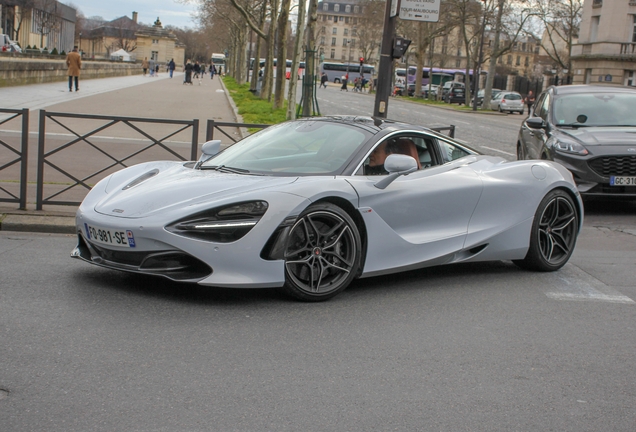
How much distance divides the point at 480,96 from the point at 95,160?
66694mm

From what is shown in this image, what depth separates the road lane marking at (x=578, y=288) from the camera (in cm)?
589

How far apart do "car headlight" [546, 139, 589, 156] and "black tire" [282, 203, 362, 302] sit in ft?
18.6

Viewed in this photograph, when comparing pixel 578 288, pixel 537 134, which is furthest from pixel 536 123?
pixel 578 288

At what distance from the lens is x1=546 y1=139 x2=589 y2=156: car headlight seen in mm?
10039

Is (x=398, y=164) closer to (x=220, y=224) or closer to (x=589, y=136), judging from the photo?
(x=220, y=224)

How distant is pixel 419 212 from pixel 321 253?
96 cm

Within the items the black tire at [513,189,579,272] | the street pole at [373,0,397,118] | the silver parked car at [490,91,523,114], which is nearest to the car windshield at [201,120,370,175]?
the black tire at [513,189,579,272]

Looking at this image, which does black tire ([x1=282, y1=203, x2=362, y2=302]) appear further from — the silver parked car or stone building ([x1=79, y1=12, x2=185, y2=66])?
stone building ([x1=79, y1=12, x2=185, y2=66])

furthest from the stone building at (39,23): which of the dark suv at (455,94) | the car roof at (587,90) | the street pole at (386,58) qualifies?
the car roof at (587,90)

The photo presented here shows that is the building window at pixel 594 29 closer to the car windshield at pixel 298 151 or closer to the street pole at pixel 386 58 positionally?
the street pole at pixel 386 58

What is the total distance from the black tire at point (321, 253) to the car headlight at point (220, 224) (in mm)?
298

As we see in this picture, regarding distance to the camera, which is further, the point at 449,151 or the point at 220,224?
the point at 449,151

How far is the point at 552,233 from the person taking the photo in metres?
6.69

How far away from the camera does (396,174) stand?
569 centimetres
